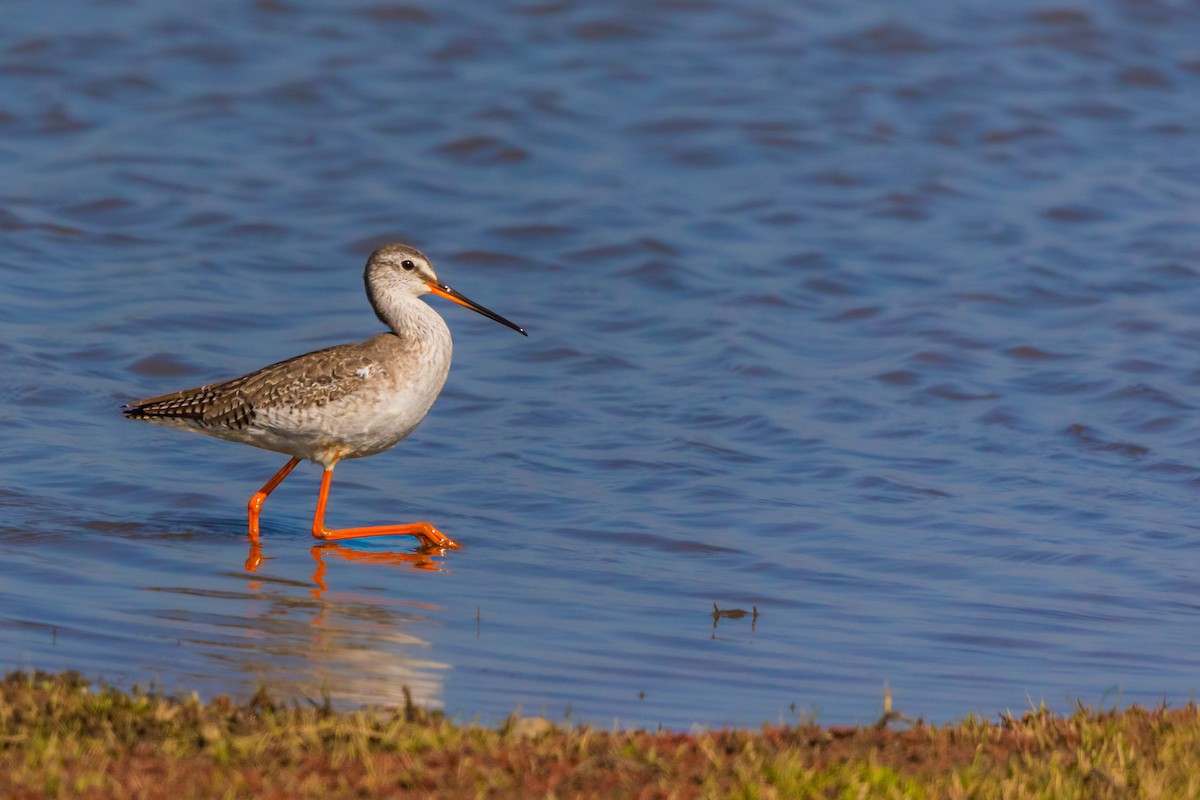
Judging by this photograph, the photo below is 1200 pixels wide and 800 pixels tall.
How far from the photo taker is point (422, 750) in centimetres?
509

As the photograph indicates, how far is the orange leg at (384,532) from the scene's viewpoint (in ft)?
29.8

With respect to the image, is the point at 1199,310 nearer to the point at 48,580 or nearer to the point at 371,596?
the point at 371,596

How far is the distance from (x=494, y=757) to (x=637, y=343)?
891cm

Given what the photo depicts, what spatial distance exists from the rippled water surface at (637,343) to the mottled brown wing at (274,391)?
638 millimetres

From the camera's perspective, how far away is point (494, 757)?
5023 millimetres

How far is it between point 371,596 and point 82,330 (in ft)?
Result: 20.4

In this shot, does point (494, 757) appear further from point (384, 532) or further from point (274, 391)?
point (274, 391)

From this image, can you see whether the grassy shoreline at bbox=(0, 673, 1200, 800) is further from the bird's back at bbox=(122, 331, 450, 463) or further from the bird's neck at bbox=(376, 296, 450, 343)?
the bird's neck at bbox=(376, 296, 450, 343)

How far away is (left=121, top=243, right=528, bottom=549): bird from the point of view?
9.16m

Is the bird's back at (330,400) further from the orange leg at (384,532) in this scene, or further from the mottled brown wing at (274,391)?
the orange leg at (384,532)

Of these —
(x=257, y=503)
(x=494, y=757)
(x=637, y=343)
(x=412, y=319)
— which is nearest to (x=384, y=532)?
(x=257, y=503)

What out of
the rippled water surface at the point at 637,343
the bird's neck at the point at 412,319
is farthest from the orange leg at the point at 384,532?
the bird's neck at the point at 412,319

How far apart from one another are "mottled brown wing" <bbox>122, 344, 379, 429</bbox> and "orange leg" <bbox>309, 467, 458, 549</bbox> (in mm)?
604

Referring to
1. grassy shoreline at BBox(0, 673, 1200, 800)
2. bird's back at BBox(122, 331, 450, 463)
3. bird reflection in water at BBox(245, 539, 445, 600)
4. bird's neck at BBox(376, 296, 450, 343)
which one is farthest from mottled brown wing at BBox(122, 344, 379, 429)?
grassy shoreline at BBox(0, 673, 1200, 800)
